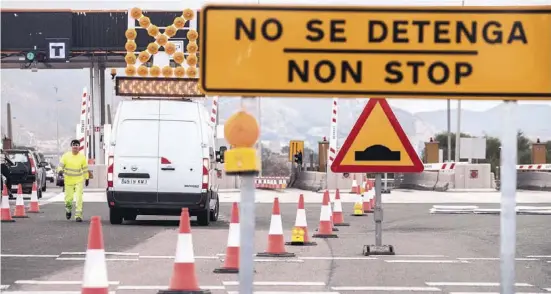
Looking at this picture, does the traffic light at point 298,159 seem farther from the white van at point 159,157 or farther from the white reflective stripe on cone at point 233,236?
the white reflective stripe on cone at point 233,236

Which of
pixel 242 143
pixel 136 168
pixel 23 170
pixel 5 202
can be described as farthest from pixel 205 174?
pixel 23 170

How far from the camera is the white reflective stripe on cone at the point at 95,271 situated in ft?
29.0

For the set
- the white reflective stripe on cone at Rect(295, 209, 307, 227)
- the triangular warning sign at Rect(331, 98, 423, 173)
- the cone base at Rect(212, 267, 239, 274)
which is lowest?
the cone base at Rect(212, 267, 239, 274)

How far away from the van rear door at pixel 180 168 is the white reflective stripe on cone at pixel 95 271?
1258cm

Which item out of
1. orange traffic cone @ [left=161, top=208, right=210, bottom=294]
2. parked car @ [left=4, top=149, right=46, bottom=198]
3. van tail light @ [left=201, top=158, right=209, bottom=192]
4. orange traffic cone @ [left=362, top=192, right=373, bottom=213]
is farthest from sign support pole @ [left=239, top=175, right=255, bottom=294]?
Result: parked car @ [left=4, top=149, right=46, bottom=198]

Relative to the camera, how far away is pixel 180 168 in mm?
21547

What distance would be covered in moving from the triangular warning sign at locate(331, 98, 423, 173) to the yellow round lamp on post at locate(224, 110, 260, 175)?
804cm

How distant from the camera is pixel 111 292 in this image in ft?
35.3

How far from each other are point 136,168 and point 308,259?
777 centimetres

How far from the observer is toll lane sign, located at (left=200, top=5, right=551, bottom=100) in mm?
6285

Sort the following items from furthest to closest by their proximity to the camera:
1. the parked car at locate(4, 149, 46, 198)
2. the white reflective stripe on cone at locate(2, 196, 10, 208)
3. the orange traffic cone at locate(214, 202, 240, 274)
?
the parked car at locate(4, 149, 46, 198) → the white reflective stripe on cone at locate(2, 196, 10, 208) → the orange traffic cone at locate(214, 202, 240, 274)

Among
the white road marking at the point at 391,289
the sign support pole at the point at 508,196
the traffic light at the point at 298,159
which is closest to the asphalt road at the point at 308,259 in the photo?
the white road marking at the point at 391,289

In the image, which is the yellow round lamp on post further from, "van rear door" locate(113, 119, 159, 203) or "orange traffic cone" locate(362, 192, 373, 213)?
"orange traffic cone" locate(362, 192, 373, 213)

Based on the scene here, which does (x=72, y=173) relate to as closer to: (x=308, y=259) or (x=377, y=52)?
(x=308, y=259)
